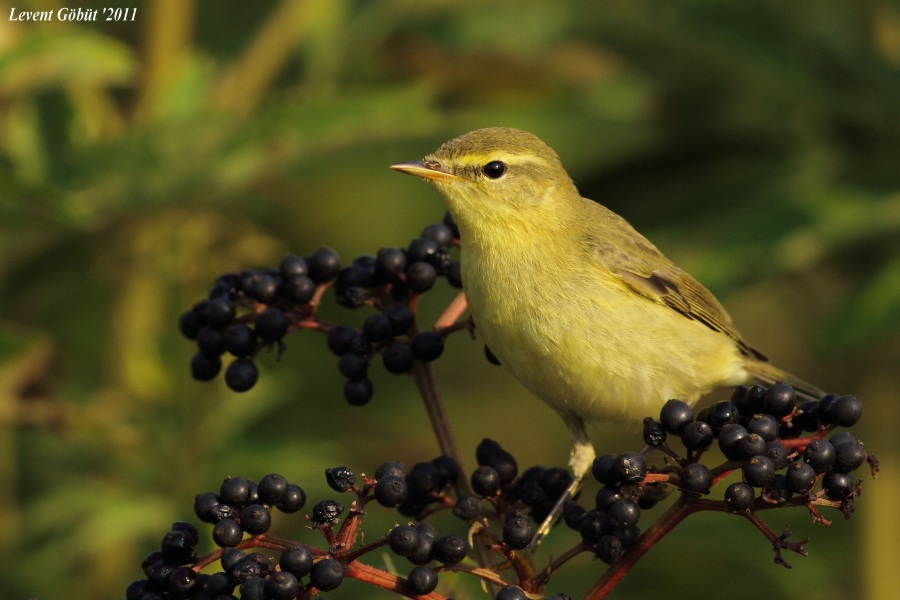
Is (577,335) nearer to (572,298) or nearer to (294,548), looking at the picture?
(572,298)

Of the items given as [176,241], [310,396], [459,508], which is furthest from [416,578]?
[310,396]

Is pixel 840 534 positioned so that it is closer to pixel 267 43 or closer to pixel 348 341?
pixel 348 341

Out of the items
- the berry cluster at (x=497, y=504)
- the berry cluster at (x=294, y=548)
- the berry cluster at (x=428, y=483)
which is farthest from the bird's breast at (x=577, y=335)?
the berry cluster at (x=294, y=548)

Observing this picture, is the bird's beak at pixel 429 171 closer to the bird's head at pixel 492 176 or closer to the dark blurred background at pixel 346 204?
the bird's head at pixel 492 176

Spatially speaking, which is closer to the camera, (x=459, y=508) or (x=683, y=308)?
(x=459, y=508)

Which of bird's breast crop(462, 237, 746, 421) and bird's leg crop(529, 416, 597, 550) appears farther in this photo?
bird's breast crop(462, 237, 746, 421)

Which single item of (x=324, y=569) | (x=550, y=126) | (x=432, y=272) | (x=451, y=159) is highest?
(x=550, y=126)

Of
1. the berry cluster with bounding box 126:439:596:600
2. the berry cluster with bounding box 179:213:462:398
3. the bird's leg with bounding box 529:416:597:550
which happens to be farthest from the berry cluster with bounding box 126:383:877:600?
the berry cluster with bounding box 179:213:462:398

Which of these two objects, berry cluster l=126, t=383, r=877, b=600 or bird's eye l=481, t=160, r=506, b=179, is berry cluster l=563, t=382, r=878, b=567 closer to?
berry cluster l=126, t=383, r=877, b=600
